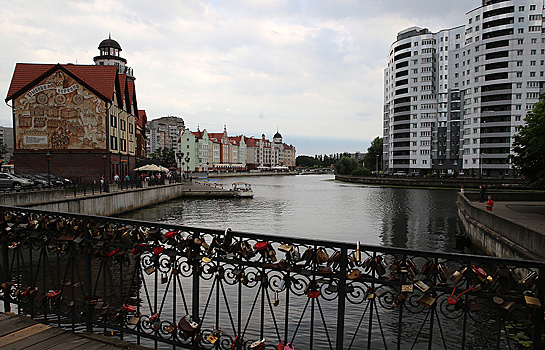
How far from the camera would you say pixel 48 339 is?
157 inches

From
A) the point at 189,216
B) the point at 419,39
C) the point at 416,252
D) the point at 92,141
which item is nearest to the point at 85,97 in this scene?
the point at 92,141

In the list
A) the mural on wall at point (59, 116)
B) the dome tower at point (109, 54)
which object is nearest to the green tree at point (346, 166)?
the dome tower at point (109, 54)

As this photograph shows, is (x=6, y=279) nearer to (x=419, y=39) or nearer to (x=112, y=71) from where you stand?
(x=112, y=71)

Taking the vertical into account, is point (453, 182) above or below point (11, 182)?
below

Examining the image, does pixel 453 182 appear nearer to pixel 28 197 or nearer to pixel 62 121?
pixel 62 121

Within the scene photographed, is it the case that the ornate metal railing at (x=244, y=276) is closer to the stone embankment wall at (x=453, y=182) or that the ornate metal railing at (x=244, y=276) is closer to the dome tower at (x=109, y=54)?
the stone embankment wall at (x=453, y=182)

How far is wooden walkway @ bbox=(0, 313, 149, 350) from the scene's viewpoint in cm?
382

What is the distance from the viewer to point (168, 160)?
90.1 m

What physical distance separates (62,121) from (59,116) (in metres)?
0.57

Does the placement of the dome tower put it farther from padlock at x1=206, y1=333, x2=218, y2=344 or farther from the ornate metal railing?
padlock at x1=206, y1=333, x2=218, y2=344

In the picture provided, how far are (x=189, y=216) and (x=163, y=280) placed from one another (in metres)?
32.1

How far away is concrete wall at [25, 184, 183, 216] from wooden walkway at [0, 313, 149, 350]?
64.3ft

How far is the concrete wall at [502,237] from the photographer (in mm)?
12922

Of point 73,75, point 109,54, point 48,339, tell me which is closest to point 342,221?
point 48,339
